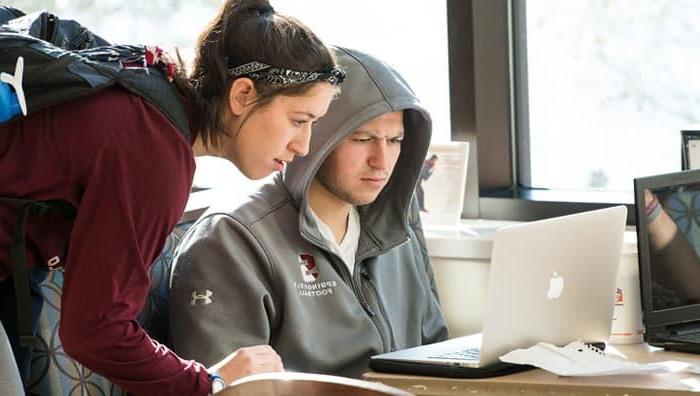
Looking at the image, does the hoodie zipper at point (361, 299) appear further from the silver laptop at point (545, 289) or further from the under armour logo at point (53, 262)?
the under armour logo at point (53, 262)

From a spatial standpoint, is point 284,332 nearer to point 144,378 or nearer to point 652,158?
point 144,378

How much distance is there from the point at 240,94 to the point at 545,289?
686mm

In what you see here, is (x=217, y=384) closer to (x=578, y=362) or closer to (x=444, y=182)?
(x=578, y=362)

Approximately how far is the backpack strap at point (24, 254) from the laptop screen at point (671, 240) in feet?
3.81

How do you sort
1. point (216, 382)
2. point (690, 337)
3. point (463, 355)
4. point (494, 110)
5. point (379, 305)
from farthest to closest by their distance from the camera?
point (494, 110) < point (379, 305) < point (690, 337) < point (463, 355) < point (216, 382)

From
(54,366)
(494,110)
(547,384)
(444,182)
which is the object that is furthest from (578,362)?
(494,110)

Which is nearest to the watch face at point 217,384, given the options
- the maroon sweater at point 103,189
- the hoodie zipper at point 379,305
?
the maroon sweater at point 103,189

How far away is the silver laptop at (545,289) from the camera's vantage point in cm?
213

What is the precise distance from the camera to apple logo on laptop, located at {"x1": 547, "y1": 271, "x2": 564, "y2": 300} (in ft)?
7.34

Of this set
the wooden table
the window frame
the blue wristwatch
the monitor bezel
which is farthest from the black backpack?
the window frame

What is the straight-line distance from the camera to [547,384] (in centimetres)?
205

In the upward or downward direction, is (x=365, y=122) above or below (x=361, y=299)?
above

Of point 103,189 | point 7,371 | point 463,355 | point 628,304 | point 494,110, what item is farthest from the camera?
point 494,110

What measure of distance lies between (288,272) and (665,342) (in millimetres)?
738
